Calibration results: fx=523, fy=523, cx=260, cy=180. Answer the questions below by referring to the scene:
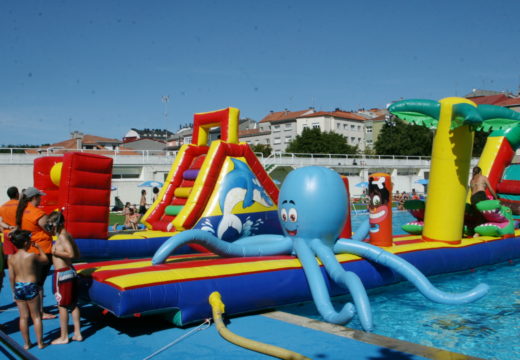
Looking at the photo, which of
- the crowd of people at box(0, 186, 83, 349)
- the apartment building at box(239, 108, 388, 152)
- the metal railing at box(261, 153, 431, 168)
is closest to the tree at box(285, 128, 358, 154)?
the apartment building at box(239, 108, 388, 152)

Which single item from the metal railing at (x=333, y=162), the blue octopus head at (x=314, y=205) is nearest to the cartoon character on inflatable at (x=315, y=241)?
the blue octopus head at (x=314, y=205)

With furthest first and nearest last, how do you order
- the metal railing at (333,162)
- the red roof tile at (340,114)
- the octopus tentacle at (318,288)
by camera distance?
the red roof tile at (340,114) → the metal railing at (333,162) → the octopus tentacle at (318,288)

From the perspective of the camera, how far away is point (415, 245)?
8.22m

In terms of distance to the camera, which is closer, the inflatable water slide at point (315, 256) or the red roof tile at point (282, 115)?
the inflatable water slide at point (315, 256)

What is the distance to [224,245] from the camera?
22.2 feet

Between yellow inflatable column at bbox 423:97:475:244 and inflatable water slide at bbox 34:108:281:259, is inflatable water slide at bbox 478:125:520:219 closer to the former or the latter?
yellow inflatable column at bbox 423:97:475:244

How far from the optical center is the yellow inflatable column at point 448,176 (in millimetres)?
8539

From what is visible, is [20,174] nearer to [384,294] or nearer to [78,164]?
[78,164]

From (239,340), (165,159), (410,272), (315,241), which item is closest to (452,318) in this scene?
(410,272)

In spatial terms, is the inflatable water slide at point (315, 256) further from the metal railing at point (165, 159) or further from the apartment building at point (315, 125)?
the apartment building at point (315, 125)

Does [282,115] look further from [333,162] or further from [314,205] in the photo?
[314,205]

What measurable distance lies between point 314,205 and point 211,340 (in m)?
2.28

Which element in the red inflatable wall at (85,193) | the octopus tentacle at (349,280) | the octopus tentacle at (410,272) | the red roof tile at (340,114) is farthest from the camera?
the red roof tile at (340,114)

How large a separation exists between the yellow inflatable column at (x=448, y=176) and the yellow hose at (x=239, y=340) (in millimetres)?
4679
